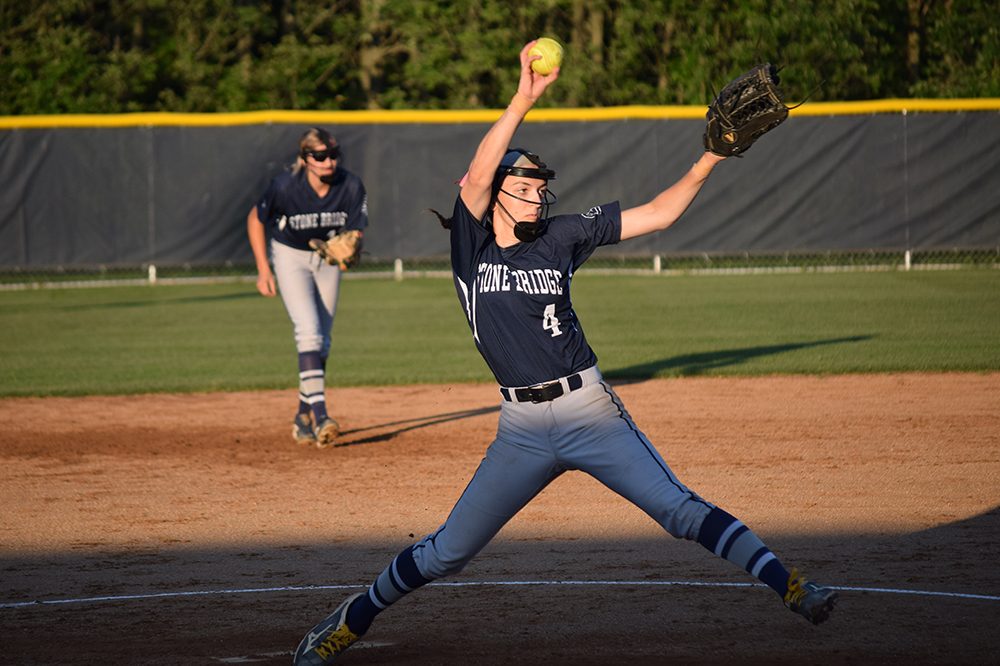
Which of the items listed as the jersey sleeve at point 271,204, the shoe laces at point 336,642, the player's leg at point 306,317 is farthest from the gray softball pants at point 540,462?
the jersey sleeve at point 271,204

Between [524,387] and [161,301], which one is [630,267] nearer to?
[161,301]

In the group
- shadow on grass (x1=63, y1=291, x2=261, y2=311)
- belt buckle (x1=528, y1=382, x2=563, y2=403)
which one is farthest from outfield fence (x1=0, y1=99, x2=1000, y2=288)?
belt buckle (x1=528, y1=382, x2=563, y2=403)

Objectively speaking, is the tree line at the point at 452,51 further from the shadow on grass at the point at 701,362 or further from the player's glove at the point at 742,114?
the player's glove at the point at 742,114

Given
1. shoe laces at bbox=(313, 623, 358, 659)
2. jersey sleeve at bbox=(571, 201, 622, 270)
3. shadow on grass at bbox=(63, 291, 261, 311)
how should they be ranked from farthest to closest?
shadow on grass at bbox=(63, 291, 261, 311), jersey sleeve at bbox=(571, 201, 622, 270), shoe laces at bbox=(313, 623, 358, 659)

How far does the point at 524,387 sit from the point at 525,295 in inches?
13.0

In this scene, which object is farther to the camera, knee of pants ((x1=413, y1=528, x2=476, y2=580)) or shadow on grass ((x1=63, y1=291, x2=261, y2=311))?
shadow on grass ((x1=63, y1=291, x2=261, y2=311))

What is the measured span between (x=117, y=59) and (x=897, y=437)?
86.3ft

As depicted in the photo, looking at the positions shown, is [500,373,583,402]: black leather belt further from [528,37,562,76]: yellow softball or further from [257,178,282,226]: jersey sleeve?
[257,178,282,226]: jersey sleeve

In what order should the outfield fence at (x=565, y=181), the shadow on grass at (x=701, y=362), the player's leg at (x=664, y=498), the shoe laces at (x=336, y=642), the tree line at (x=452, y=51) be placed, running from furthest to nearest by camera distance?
the tree line at (x=452, y=51) → the outfield fence at (x=565, y=181) → the shadow on grass at (x=701, y=362) → the shoe laces at (x=336, y=642) → the player's leg at (x=664, y=498)

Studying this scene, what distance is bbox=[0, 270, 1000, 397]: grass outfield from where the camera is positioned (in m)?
9.95

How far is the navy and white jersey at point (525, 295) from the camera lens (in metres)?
3.55

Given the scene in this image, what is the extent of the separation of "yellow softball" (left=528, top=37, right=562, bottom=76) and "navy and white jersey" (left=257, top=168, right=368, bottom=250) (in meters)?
3.84

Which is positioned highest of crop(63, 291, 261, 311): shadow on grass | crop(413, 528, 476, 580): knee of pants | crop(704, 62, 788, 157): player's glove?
crop(704, 62, 788, 157): player's glove

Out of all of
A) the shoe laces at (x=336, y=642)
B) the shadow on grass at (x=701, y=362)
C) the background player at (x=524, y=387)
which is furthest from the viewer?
the shadow on grass at (x=701, y=362)
